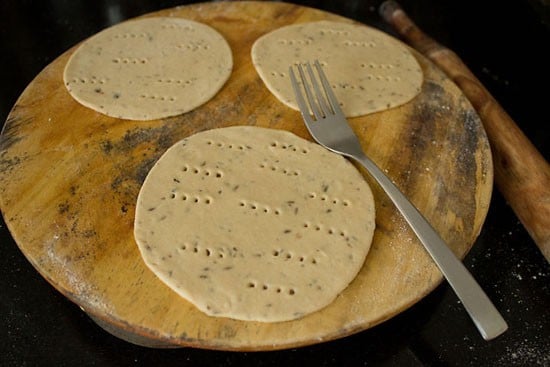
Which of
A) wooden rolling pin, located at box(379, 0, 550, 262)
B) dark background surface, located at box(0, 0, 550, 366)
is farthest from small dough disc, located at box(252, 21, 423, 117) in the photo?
dark background surface, located at box(0, 0, 550, 366)

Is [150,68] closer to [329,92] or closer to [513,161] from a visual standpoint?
[329,92]

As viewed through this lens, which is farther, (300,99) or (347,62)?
(347,62)

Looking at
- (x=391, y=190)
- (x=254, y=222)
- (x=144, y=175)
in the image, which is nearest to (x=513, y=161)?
(x=391, y=190)

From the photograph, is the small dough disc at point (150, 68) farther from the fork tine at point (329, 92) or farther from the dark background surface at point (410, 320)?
the dark background surface at point (410, 320)

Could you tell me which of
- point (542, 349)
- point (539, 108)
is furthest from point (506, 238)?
point (539, 108)

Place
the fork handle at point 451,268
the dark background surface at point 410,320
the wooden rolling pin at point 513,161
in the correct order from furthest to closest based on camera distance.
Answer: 1. the wooden rolling pin at point 513,161
2. the dark background surface at point 410,320
3. the fork handle at point 451,268

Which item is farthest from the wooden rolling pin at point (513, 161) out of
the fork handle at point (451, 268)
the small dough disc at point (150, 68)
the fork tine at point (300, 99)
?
the small dough disc at point (150, 68)
